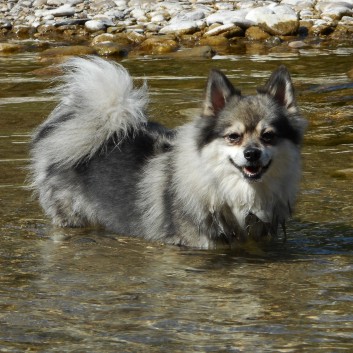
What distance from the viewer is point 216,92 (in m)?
6.20

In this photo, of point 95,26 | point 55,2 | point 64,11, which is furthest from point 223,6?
point 55,2

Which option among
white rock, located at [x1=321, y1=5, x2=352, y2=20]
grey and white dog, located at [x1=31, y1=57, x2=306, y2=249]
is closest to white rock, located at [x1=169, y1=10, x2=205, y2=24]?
white rock, located at [x1=321, y1=5, x2=352, y2=20]

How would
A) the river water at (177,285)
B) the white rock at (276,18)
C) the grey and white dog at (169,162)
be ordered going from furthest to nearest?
the white rock at (276,18) < the grey and white dog at (169,162) < the river water at (177,285)

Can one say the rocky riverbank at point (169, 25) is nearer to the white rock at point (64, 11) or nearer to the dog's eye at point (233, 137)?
Answer: the white rock at point (64, 11)

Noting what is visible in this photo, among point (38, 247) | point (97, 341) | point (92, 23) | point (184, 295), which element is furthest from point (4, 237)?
point (92, 23)

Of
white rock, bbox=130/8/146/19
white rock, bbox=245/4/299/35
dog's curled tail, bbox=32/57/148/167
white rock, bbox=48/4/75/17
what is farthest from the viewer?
white rock, bbox=48/4/75/17

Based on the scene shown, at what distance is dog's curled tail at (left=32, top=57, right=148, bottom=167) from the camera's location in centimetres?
687

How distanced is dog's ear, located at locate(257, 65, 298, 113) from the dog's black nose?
51cm

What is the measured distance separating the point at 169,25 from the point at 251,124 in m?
13.4

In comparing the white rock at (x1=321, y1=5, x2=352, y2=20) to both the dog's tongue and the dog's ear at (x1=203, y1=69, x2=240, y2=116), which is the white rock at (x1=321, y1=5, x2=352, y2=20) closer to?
the dog's ear at (x1=203, y1=69, x2=240, y2=116)

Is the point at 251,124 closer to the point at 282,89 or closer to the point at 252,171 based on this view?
the point at 252,171

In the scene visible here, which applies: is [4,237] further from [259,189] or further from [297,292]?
[297,292]

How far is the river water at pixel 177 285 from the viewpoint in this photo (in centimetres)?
471

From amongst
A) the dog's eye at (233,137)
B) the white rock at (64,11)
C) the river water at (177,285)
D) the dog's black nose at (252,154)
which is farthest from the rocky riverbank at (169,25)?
the dog's black nose at (252,154)
